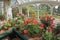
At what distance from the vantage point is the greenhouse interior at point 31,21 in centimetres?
513

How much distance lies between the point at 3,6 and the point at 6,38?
507cm

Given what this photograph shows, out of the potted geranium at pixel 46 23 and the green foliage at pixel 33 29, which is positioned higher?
the potted geranium at pixel 46 23

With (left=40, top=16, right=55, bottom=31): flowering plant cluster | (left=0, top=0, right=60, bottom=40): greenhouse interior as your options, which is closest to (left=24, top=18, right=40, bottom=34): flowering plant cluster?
(left=0, top=0, right=60, bottom=40): greenhouse interior

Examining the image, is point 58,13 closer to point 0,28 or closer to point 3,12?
point 0,28

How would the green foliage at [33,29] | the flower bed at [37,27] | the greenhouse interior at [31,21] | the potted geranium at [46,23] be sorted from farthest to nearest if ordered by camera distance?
the potted geranium at [46,23] < the green foliage at [33,29] < the flower bed at [37,27] < the greenhouse interior at [31,21]

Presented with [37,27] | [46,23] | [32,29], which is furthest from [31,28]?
[46,23]

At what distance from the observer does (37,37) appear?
216 inches

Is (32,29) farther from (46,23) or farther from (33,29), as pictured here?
(46,23)

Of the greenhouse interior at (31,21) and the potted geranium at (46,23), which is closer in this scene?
the greenhouse interior at (31,21)

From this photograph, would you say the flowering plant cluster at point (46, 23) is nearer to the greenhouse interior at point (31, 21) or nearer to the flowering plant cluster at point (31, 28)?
the greenhouse interior at point (31, 21)

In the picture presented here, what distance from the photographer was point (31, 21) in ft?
18.6

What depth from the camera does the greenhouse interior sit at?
5133mm

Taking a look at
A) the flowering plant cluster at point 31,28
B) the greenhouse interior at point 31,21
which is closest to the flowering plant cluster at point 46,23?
the greenhouse interior at point 31,21

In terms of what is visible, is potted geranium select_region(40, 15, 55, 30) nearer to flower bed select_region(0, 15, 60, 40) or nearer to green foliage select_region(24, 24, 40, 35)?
flower bed select_region(0, 15, 60, 40)
